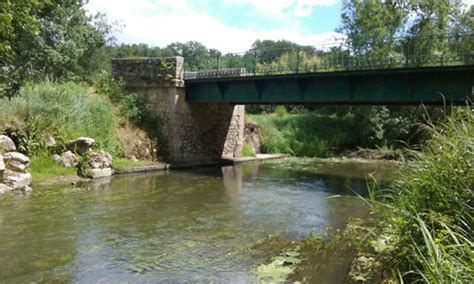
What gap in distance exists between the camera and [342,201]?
14.6 m

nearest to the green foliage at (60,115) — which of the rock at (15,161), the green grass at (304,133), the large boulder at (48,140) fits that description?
the large boulder at (48,140)

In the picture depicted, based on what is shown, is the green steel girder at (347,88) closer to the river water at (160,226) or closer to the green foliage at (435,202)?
the river water at (160,226)

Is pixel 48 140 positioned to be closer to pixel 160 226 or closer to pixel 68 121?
pixel 68 121

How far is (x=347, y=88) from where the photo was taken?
18797 millimetres

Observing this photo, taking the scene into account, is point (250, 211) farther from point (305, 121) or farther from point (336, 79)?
point (305, 121)

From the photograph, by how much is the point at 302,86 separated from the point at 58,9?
551 inches

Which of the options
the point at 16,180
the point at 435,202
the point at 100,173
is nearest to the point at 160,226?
the point at 16,180

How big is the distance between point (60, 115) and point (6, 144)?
2948 millimetres

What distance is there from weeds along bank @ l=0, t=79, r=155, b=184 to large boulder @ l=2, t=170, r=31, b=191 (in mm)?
713

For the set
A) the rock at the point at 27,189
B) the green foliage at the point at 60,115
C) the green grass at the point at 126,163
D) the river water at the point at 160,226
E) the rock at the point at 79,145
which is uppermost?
the green foliage at the point at 60,115

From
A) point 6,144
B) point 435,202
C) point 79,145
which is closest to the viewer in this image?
point 435,202

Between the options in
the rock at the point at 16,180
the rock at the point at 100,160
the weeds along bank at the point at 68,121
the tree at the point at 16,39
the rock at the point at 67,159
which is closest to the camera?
the tree at the point at 16,39

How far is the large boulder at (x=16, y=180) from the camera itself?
14531 mm

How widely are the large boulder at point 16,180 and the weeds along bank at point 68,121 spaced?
2.34ft
